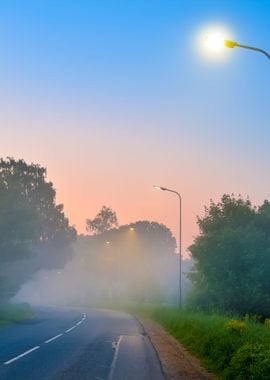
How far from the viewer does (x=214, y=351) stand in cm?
1585

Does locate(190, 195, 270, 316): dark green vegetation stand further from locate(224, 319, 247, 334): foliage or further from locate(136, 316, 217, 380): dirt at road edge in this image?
locate(224, 319, 247, 334): foliage

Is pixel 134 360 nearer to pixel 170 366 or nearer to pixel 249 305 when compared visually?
pixel 170 366

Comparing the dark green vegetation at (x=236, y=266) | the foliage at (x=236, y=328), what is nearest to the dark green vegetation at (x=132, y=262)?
the dark green vegetation at (x=236, y=266)

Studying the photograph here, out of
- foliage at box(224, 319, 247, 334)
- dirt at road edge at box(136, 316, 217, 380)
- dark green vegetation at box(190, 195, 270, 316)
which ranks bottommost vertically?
dirt at road edge at box(136, 316, 217, 380)

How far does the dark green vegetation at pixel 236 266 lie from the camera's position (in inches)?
1374

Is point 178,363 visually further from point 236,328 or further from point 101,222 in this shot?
point 101,222

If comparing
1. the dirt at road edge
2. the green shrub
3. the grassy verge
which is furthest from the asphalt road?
the green shrub

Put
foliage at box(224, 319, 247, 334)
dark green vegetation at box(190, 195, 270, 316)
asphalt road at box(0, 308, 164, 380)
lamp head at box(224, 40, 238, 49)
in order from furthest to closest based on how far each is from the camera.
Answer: dark green vegetation at box(190, 195, 270, 316) < foliage at box(224, 319, 247, 334) < asphalt road at box(0, 308, 164, 380) < lamp head at box(224, 40, 238, 49)

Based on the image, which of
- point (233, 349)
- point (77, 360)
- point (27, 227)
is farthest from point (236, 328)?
point (27, 227)

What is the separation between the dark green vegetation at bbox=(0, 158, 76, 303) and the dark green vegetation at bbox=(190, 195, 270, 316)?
17080 millimetres

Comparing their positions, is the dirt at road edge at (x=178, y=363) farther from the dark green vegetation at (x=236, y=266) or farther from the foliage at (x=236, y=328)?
the dark green vegetation at (x=236, y=266)

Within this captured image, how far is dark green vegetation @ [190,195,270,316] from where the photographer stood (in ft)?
115

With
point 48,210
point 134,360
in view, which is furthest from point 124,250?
point 134,360

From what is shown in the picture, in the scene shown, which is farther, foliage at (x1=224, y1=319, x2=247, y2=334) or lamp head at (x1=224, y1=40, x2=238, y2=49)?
foliage at (x1=224, y1=319, x2=247, y2=334)
